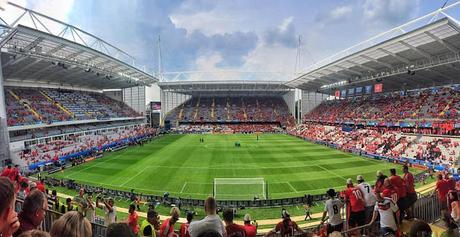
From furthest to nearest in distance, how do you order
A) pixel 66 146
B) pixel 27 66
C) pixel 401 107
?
pixel 401 107 → pixel 66 146 → pixel 27 66

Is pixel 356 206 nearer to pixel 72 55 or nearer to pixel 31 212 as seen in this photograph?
pixel 31 212

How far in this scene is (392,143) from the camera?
37.7 metres

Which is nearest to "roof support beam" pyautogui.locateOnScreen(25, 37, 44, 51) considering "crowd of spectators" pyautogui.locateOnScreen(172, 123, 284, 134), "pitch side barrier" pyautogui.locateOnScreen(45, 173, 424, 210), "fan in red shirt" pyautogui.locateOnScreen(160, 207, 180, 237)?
"pitch side barrier" pyautogui.locateOnScreen(45, 173, 424, 210)

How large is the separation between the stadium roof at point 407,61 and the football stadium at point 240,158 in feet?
0.61

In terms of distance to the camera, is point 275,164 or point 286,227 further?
point 275,164

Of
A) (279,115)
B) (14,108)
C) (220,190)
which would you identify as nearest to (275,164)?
(220,190)

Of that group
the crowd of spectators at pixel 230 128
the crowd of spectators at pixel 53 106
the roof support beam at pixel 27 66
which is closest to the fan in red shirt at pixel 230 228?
the crowd of spectators at pixel 53 106

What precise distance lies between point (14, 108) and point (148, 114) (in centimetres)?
4586

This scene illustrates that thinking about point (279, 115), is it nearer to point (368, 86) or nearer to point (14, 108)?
point (368, 86)

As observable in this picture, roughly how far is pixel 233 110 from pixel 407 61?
5456 cm

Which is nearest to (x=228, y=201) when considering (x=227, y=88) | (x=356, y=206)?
(x=356, y=206)

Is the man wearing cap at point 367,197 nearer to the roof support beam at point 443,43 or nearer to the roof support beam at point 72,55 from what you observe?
the roof support beam at point 443,43

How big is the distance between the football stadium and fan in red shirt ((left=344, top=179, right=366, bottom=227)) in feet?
0.16

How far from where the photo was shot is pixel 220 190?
23500 mm
